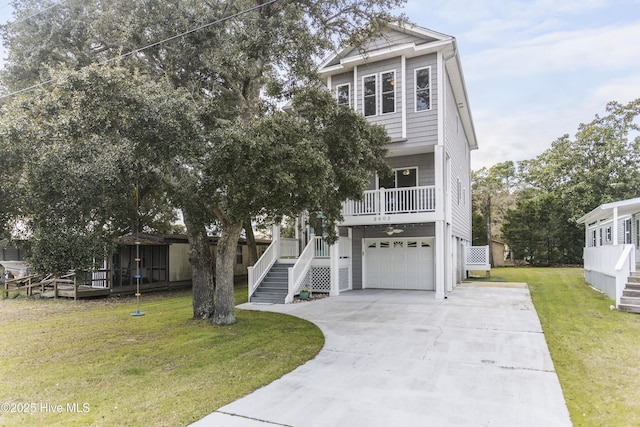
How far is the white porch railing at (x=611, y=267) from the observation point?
10.2 meters

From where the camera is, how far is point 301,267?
1370 centimetres

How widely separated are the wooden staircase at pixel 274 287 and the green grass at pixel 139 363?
2111 millimetres

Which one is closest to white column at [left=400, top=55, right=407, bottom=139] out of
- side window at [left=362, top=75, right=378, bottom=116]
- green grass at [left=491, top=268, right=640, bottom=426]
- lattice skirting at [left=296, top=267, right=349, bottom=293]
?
side window at [left=362, top=75, right=378, bottom=116]

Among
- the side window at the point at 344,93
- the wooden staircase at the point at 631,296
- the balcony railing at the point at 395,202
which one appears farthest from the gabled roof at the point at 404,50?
the wooden staircase at the point at 631,296

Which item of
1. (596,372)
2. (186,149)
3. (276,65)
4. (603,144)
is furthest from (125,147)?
(603,144)

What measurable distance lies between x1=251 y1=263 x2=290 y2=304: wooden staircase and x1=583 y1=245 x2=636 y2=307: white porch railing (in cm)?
957

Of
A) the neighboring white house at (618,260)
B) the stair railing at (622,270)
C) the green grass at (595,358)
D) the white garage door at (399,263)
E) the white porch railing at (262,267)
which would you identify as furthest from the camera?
the white garage door at (399,263)

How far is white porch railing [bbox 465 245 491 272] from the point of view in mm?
19609

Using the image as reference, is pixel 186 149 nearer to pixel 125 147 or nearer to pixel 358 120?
pixel 125 147

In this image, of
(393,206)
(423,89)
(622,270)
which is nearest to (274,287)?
(393,206)

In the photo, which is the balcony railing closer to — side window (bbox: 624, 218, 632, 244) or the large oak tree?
the large oak tree

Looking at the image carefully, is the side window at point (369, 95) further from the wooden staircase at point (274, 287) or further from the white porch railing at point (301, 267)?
the wooden staircase at point (274, 287)

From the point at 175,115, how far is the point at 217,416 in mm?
4503

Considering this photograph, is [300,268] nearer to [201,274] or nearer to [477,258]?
[201,274]
